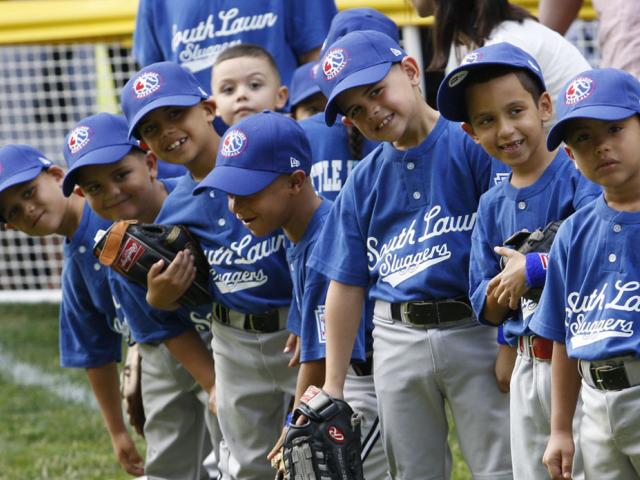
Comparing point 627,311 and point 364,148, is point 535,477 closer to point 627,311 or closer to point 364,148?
point 627,311

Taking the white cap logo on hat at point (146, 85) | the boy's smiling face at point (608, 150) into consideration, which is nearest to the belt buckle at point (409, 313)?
the boy's smiling face at point (608, 150)

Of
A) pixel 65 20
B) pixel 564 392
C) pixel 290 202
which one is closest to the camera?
pixel 564 392

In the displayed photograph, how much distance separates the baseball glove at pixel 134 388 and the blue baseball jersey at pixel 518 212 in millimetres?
1895

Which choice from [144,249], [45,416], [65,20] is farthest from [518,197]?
[65,20]

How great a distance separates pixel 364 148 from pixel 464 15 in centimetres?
64

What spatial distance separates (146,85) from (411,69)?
Answer: 108 centimetres

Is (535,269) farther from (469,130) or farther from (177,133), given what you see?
(177,133)

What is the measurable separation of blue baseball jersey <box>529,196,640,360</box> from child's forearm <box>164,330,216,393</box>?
5.50ft

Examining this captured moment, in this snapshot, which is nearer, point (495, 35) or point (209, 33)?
point (495, 35)

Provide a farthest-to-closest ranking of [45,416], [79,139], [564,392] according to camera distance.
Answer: [45,416]
[79,139]
[564,392]

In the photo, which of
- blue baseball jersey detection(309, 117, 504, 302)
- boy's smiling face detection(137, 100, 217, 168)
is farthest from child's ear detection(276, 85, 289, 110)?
blue baseball jersey detection(309, 117, 504, 302)

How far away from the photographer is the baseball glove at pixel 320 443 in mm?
3676

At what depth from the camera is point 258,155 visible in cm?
401

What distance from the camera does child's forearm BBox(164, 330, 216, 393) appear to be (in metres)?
4.64
